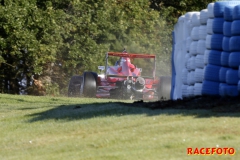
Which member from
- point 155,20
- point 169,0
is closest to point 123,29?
point 155,20

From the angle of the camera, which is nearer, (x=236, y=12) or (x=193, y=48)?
(x=236, y=12)

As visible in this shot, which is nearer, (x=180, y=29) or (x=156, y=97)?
(x=180, y=29)

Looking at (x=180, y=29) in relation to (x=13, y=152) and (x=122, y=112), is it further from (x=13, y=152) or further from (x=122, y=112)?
(x=13, y=152)

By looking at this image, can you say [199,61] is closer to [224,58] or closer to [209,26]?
A: [209,26]

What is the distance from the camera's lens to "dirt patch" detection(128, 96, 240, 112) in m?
10.5

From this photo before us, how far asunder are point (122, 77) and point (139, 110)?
12001 mm

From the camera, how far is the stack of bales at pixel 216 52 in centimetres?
1217

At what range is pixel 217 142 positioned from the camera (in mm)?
8141

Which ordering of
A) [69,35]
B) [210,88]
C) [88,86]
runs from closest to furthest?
[210,88]
[88,86]
[69,35]

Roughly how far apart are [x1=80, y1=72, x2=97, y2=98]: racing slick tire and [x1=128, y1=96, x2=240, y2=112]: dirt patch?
999 cm

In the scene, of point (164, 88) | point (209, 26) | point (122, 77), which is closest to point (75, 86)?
point (122, 77)

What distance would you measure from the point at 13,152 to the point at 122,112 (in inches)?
101

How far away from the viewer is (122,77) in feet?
76.6

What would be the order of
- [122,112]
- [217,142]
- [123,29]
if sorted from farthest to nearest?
[123,29], [122,112], [217,142]
